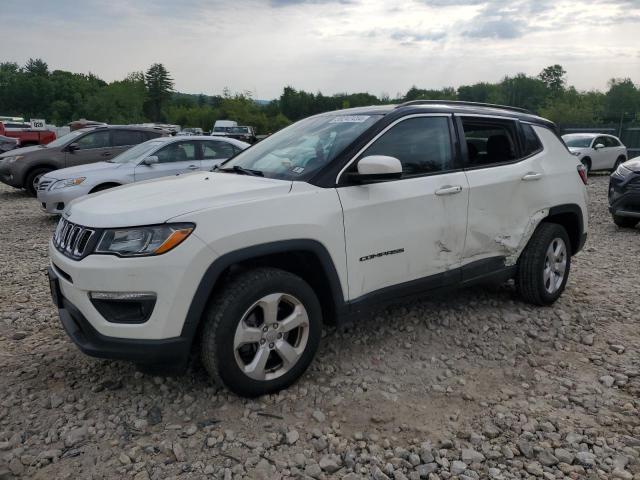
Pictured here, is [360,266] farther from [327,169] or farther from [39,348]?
[39,348]

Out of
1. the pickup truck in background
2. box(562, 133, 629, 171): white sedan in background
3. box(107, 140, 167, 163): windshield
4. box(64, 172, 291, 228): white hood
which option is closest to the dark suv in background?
box(107, 140, 167, 163): windshield

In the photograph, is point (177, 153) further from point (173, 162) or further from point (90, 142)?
point (90, 142)

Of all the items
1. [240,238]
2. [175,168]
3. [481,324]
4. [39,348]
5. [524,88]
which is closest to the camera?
[240,238]

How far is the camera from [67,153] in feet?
37.3

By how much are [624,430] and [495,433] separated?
0.72 meters

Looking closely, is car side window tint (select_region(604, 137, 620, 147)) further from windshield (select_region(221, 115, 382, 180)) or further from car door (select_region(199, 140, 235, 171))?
windshield (select_region(221, 115, 382, 180))

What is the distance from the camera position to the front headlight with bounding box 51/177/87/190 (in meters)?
8.27

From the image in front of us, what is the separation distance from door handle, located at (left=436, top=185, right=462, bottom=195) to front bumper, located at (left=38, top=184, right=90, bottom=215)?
6493 mm

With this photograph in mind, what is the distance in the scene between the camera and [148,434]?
9.01 ft

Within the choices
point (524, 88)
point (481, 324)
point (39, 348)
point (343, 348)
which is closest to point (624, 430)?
point (481, 324)

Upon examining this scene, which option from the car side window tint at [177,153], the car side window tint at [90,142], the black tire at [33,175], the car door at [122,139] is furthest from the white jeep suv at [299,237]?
the black tire at [33,175]

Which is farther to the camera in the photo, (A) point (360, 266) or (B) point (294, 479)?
(A) point (360, 266)

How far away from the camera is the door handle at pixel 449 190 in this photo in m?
3.58

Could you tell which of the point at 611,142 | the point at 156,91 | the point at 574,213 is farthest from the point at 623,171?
the point at 156,91
